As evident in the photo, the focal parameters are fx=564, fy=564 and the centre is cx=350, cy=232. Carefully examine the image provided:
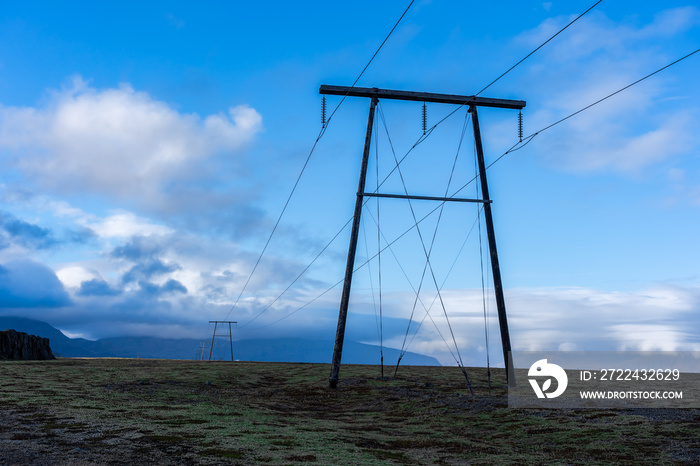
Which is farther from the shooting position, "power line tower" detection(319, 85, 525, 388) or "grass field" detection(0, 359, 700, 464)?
"power line tower" detection(319, 85, 525, 388)

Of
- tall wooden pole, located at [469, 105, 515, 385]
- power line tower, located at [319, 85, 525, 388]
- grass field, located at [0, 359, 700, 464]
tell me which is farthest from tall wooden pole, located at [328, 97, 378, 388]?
tall wooden pole, located at [469, 105, 515, 385]

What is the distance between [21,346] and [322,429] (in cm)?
5678

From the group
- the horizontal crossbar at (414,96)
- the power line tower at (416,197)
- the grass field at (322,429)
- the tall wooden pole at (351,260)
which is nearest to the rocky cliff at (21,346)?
the grass field at (322,429)

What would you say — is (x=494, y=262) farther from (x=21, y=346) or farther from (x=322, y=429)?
(x=21, y=346)

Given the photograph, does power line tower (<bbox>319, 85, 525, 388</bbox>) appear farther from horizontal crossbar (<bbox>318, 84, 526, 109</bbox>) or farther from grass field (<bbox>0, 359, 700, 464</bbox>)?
grass field (<bbox>0, 359, 700, 464</bbox>)

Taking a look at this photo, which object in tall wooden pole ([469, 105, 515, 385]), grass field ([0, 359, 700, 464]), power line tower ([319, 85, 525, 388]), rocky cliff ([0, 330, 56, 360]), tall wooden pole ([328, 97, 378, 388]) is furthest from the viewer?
rocky cliff ([0, 330, 56, 360])

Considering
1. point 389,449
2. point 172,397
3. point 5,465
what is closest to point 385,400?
point 172,397

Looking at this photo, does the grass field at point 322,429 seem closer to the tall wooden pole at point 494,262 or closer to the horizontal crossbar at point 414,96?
the tall wooden pole at point 494,262

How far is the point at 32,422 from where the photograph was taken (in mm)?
15312

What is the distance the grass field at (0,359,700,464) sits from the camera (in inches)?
469

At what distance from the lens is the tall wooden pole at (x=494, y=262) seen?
2614 cm

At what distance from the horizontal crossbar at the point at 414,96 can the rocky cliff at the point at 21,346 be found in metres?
48.7

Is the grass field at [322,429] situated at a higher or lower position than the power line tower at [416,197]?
lower

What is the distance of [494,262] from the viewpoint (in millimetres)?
26922
